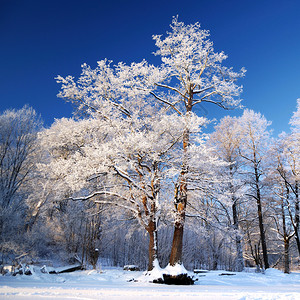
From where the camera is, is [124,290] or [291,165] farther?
[291,165]

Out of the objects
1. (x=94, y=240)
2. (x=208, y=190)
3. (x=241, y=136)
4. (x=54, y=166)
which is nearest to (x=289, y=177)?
(x=241, y=136)

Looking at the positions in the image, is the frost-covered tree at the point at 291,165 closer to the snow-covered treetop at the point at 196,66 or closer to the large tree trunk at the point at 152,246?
the snow-covered treetop at the point at 196,66

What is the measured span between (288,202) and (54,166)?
57.2ft

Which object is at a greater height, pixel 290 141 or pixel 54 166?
pixel 290 141

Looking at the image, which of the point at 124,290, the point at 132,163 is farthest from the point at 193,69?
the point at 124,290

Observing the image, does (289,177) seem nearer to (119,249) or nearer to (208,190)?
(208,190)

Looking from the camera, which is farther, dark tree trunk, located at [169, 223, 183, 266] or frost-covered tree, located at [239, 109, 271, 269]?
frost-covered tree, located at [239, 109, 271, 269]

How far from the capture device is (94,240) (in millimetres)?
15250

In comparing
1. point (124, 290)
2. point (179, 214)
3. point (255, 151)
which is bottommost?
point (124, 290)

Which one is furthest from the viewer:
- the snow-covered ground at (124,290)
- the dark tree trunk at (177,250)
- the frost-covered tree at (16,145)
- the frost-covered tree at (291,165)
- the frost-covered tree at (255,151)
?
the frost-covered tree at (255,151)

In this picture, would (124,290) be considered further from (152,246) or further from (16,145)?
(16,145)

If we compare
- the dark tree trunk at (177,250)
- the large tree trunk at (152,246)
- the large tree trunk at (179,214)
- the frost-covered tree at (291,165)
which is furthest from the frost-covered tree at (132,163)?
the frost-covered tree at (291,165)

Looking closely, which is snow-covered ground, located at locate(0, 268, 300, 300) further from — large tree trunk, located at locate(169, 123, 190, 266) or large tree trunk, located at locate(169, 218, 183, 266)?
large tree trunk, located at locate(169, 123, 190, 266)

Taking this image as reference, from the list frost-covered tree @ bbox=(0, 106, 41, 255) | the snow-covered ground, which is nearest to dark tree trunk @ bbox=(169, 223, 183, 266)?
the snow-covered ground
